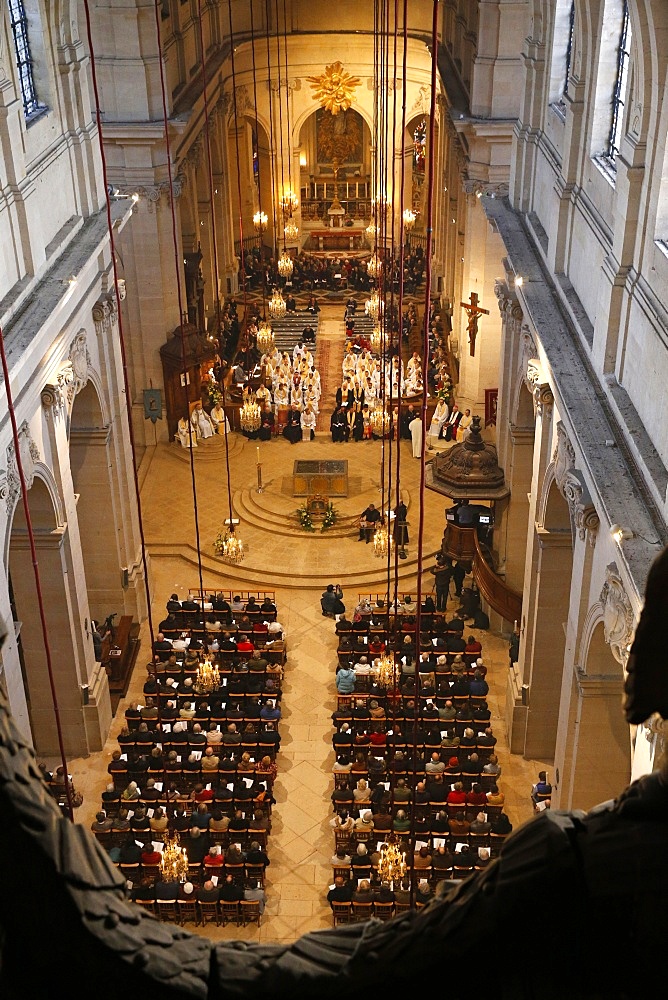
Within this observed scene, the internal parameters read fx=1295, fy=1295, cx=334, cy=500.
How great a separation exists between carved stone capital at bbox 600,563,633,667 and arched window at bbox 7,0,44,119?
36.9 feet

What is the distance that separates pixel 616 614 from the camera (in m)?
13.6

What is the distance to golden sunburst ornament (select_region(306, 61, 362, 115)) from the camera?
1715 inches

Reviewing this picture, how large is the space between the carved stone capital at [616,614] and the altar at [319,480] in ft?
51.6

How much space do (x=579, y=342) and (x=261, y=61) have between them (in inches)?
1105

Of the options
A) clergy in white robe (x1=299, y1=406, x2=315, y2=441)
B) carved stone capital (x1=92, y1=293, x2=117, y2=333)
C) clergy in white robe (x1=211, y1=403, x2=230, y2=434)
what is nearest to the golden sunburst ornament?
clergy in white robe (x1=299, y1=406, x2=315, y2=441)

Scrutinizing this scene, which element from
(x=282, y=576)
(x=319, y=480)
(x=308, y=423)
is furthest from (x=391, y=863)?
(x=308, y=423)

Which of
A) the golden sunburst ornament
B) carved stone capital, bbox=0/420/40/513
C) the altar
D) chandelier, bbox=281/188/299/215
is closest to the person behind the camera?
carved stone capital, bbox=0/420/40/513

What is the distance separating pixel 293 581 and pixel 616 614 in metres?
13.6

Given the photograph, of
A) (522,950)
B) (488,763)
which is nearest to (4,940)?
(522,950)

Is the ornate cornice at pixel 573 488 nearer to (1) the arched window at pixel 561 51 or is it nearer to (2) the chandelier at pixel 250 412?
(1) the arched window at pixel 561 51

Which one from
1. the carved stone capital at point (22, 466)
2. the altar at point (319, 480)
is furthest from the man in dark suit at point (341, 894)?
the altar at point (319, 480)

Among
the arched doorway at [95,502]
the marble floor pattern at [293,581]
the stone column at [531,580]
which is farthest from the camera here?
the arched doorway at [95,502]

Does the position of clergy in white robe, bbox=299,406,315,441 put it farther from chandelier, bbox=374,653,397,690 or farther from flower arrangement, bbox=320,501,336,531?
chandelier, bbox=374,653,397,690

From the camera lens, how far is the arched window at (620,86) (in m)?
16.7
